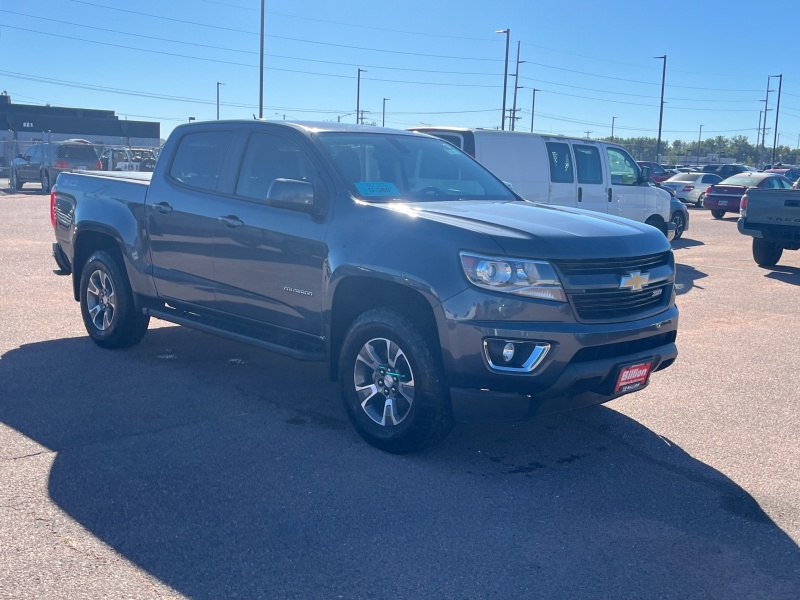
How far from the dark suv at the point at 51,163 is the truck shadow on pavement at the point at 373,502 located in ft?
86.6

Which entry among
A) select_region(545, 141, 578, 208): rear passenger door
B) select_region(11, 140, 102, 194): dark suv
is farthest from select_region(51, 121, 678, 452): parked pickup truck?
select_region(11, 140, 102, 194): dark suv

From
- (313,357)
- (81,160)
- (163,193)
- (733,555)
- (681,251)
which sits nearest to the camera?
(733,555)

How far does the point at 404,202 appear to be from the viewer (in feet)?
19.2

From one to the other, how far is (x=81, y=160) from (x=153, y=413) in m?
27.8

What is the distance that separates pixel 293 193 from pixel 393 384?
139 centimetres

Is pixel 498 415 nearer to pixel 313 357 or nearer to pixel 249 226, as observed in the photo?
pixel 313 357

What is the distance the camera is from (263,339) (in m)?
6.15

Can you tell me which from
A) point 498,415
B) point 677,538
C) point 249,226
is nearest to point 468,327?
point 498,415

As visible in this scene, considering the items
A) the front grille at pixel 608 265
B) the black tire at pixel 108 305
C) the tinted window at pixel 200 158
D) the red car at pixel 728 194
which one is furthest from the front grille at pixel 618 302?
the red car at pixel 728 194

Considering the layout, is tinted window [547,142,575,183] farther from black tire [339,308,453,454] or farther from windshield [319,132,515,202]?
black tire [339,308,453,454]

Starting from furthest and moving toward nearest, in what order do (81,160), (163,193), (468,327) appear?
(81,160) < (163,193) < (468,327)

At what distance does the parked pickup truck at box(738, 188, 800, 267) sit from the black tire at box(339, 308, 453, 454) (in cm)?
1043

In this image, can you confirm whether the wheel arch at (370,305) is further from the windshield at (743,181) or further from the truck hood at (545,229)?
the windshield at (743,181)

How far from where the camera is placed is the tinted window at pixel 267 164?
20.1ft
